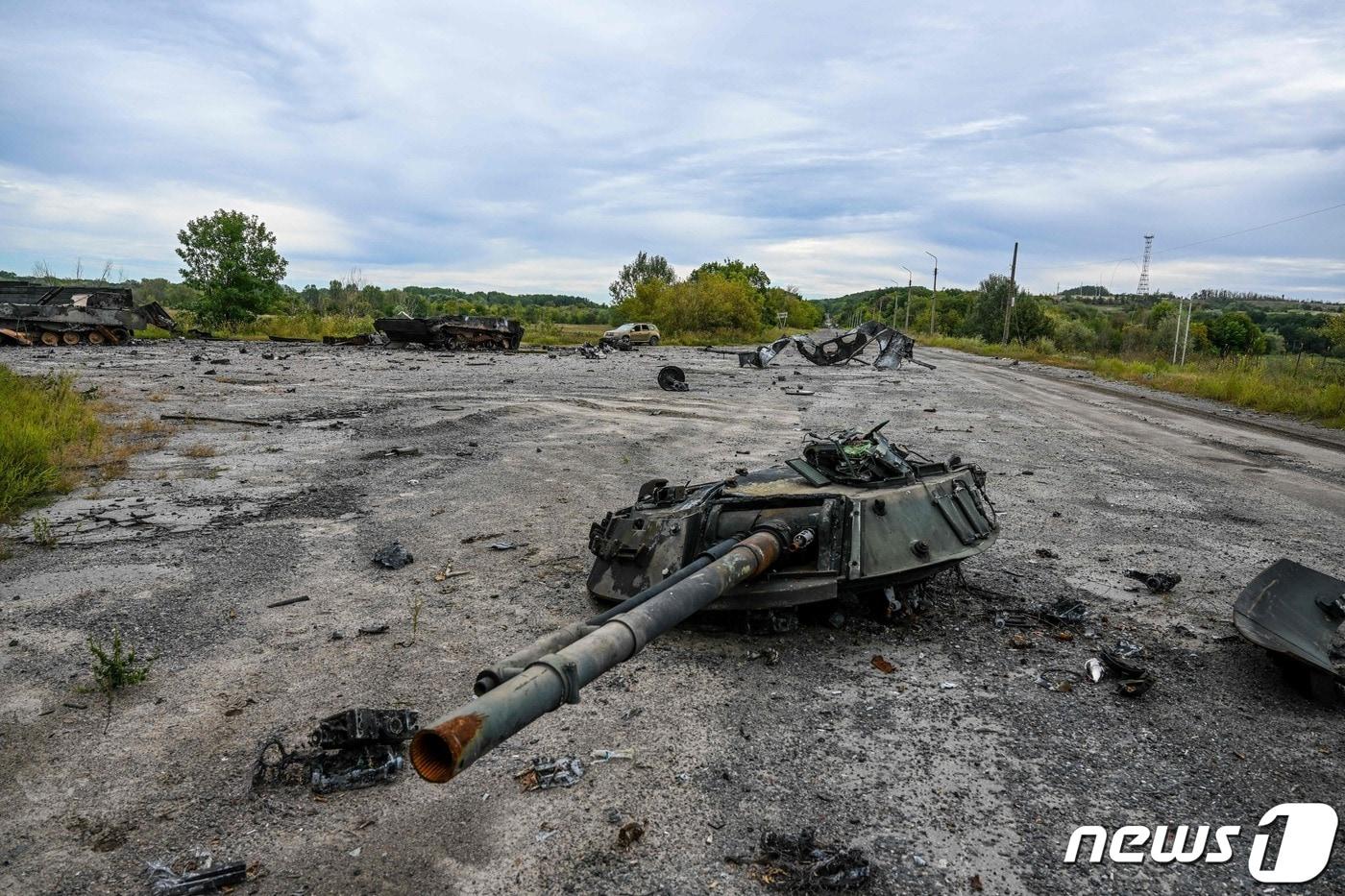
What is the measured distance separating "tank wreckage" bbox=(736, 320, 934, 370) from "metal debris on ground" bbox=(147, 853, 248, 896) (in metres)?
26.2

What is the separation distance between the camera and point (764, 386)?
22984 millimetres

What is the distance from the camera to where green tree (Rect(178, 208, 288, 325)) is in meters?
42.1

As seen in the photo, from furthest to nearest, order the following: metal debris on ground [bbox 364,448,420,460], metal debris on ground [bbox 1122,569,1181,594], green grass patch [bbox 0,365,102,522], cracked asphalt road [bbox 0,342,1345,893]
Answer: metal debris on ground [bbox 364,448,420,460]
green grass patch [bbox 0,365,102,522]
metal debris on ground [bbox 1122,569,1181,594]
cracked asphalt road [bbox 0,342,1345,893]

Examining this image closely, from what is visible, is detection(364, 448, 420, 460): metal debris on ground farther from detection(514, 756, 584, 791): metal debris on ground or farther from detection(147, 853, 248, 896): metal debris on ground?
detection(147, 853, 248, 896): metal debris on ground

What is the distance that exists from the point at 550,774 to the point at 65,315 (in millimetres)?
32216

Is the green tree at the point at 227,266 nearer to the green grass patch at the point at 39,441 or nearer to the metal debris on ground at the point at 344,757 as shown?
the green grass patch at the point at 39,441

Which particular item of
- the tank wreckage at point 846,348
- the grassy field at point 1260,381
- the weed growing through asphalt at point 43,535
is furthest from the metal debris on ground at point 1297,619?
the tank wreckage at point 846,348

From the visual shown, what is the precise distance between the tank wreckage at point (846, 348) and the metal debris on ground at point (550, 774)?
993 inches

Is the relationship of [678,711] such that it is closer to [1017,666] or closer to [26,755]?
[1017,666]

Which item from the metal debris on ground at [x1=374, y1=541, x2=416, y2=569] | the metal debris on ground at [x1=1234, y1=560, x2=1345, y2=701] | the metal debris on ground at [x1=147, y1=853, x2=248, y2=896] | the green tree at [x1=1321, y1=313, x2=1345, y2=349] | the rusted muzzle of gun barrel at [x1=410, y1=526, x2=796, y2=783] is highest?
the green tree at [x1=1321, y1=313, x2=1345, y2=349]

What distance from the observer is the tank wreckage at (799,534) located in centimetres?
479

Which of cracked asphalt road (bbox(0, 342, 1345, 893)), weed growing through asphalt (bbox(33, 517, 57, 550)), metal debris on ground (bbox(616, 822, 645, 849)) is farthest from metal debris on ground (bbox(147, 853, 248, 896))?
weed growing through asphalt (bbox(33, 517, 57, 550))

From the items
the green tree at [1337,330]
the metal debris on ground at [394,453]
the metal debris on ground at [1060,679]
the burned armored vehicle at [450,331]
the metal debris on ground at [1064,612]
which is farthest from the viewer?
the burned armored vehicle at [450,331]

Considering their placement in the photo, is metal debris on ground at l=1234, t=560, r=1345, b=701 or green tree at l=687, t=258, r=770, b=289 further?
green tree at l=687, t=258, r=770, b=289
